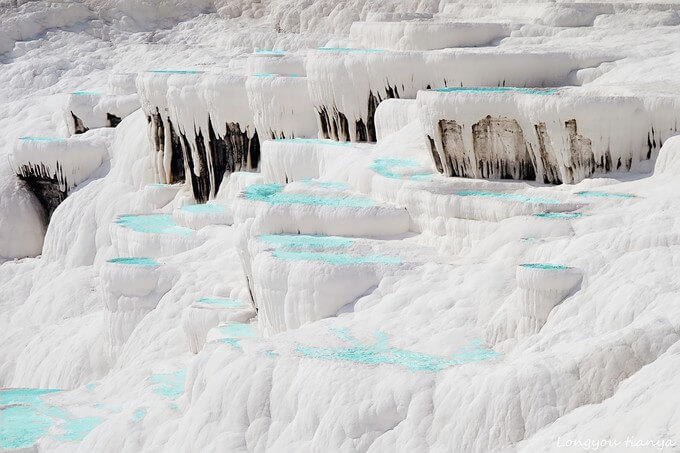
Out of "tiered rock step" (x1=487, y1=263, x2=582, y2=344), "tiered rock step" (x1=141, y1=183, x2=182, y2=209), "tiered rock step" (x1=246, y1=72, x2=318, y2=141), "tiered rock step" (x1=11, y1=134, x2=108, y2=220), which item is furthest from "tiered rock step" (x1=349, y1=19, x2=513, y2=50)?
"tiered rock step" (x1=487, y1=263, x2=582, y2=344)

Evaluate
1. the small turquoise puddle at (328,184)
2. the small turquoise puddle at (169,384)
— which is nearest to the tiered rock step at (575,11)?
the small turquoise puddle at (328,184)

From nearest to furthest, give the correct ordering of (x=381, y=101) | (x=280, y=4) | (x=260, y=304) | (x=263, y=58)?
(x=260, y=304) < (x=381, y=101) < (x=263, y=58) < (x=280, y=4)

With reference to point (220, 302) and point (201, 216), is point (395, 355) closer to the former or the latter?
point (220, 302)

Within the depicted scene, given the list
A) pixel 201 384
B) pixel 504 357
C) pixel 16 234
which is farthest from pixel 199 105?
pixel 504 357

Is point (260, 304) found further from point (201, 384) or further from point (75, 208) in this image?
point (75, 208)

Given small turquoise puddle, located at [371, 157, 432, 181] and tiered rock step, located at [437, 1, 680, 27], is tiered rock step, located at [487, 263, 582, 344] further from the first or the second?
tiered rock step, located at [437, 1, 680, 27]

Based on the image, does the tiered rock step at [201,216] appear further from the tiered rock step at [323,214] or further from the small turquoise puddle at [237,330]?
the small turquoise puddle at [237,330]
